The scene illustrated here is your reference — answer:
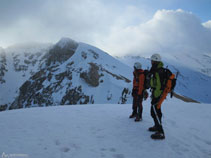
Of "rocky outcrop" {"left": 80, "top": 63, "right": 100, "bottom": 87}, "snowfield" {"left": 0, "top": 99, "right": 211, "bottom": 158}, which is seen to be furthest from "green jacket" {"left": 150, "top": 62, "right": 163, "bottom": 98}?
"rocky outcrop" {"left": 80, "top": 63, "right": 100, "bottom": 87}

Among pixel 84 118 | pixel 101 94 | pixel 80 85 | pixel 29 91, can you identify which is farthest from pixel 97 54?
pixel 84 118

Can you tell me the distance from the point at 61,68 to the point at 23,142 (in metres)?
80.7

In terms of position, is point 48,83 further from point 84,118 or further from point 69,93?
point 84,118

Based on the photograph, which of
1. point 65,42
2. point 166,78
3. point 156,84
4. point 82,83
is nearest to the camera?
point 166,78

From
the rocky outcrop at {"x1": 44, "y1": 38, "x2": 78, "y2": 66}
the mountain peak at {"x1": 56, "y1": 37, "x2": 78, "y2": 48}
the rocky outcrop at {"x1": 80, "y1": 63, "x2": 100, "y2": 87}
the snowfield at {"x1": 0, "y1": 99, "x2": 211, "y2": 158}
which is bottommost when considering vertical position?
the snowfield at {"x1": 0, "y1": 99, "x2": 211, "y2": 158}

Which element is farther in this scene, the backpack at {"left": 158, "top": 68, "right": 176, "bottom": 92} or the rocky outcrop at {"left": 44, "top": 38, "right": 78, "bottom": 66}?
the rocky outcrop at {"left": 44, "top": 38, "right": 78, "bottom": 66}

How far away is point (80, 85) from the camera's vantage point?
63.5m

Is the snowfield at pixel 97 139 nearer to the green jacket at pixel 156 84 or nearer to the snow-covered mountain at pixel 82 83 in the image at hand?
the green jacket at pixel 156 84

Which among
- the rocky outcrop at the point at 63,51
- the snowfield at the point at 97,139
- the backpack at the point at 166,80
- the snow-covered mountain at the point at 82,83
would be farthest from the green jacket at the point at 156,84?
the rocky outcrop at the point at 63,51

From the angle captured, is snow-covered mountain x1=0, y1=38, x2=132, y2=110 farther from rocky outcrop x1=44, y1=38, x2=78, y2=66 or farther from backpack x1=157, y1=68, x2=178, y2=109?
backpack x1=157, y1=68, x2=178, y2=109

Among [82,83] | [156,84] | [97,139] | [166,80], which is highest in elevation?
[82,83]

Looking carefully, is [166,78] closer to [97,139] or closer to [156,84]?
[156,84]

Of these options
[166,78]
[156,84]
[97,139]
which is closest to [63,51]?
[97,139]

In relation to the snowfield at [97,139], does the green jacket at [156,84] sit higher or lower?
higher
